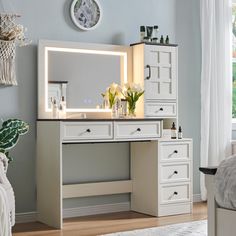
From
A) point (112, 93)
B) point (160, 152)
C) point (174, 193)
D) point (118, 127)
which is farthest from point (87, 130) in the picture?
Result: point (174, 193)

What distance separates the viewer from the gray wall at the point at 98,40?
15.9 feet

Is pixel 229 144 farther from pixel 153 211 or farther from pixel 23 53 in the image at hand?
pixel 23 53

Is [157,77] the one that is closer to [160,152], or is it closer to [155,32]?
[155,32]

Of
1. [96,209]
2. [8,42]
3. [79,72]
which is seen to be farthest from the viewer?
[96,209]

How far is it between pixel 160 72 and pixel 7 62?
1477mm

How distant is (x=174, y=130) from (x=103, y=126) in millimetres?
866

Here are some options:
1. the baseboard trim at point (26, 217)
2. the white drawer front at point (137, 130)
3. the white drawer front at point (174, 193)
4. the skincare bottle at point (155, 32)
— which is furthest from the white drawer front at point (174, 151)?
the baseboard trim at point (26, 217)

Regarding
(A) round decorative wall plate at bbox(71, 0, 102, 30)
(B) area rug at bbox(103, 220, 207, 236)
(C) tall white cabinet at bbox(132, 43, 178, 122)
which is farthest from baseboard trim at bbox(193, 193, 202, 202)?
(A) round decorative wall plate at bbox(71, 0, 102, 30)

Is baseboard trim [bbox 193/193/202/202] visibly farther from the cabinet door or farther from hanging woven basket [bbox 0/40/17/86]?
hanging woven basket [bbox 0/40/17/86]

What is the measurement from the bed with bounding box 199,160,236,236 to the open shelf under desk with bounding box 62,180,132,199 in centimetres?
202

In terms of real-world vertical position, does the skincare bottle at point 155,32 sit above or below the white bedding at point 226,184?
above

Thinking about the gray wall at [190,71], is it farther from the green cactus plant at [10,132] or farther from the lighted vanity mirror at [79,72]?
the green cactus plant at [10,132]

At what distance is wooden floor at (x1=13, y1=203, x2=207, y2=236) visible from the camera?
14.6ft

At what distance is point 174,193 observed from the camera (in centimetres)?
514
